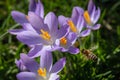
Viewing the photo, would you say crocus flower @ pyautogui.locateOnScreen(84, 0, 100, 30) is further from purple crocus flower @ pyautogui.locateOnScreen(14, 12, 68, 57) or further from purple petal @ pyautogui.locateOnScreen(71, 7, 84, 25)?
purple crocus flower @ pyautogui.locateOnScreen(14, 12, 68, 57)

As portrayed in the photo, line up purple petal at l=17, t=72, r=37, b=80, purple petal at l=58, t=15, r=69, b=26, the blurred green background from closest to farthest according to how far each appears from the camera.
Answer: purple petal at l=17, t=72, r=37, b=80 < purple petal at l=58, t=15, r=69, b=26 < the blurred green background

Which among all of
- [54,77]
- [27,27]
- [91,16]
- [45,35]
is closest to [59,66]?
[54,77]

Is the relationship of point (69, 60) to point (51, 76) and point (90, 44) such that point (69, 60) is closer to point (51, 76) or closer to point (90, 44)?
point (51, 76)

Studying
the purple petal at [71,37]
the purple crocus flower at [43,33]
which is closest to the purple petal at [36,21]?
the purple crocus flower at [43,33]

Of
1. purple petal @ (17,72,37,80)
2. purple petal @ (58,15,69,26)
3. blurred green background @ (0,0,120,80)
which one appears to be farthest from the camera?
blurred green background @ (0,0,120,80)

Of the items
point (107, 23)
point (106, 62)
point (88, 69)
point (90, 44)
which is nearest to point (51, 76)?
point (88, 69)

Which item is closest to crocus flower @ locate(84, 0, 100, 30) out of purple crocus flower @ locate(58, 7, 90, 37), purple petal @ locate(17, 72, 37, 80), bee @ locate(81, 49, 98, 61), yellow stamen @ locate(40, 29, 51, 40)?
purple crocus flower @ locate(58, 7, 90, 37)
